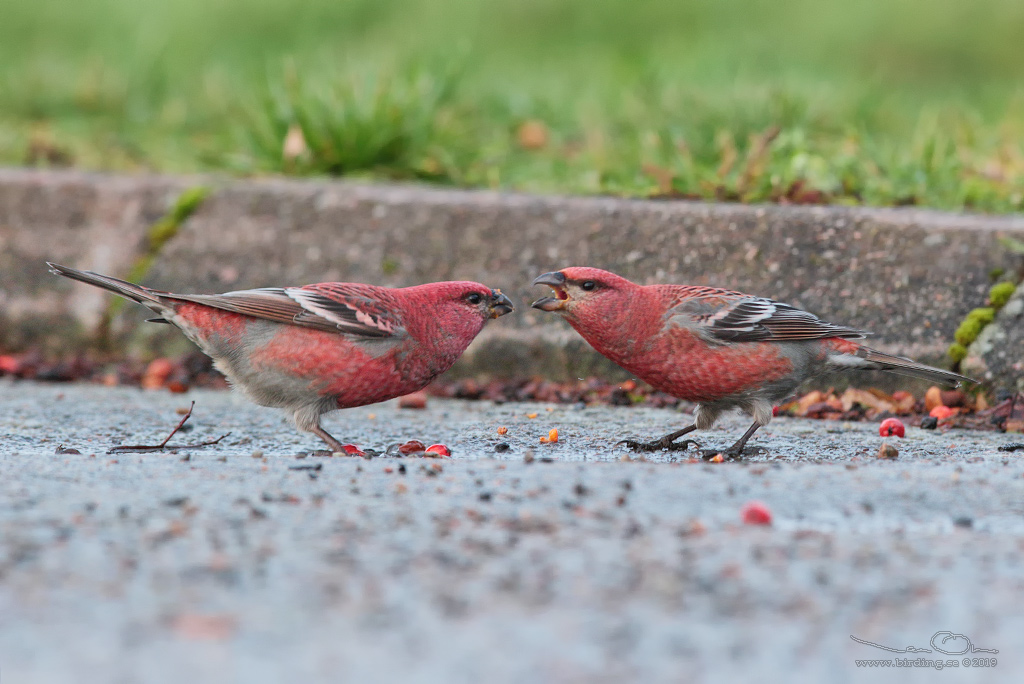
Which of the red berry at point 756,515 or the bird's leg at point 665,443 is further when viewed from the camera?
the bird's leg at point 665,443

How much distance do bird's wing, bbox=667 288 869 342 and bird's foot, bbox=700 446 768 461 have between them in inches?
18.6

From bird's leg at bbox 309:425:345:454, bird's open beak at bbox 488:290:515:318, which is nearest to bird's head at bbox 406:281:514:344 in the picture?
bird's open beak at bbox 488:290:515:318

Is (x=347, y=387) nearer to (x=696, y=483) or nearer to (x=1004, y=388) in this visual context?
(x=696, y=483)

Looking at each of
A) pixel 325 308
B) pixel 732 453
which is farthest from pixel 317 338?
pixel 732 453

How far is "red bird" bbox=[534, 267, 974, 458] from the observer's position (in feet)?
15.6

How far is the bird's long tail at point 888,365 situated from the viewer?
4.84 metres

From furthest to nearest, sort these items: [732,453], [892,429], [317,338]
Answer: [892,429]
[317,338]
[732,453]

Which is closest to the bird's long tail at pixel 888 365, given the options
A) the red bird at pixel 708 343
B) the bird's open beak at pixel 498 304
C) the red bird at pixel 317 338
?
the red bird at pixel 708 343

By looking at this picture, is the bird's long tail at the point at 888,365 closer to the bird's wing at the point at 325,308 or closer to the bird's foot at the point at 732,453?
the bird's foot at the point at 732,453

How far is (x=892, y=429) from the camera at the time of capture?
4762 mm

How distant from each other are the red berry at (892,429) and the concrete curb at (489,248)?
2.11ft

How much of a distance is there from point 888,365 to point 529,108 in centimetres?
426

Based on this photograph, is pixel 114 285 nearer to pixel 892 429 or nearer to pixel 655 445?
pixel 655 445

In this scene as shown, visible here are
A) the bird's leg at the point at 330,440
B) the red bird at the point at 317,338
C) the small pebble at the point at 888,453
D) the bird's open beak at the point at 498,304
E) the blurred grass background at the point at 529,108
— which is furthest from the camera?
the blurred grass background at the point at 529,108
